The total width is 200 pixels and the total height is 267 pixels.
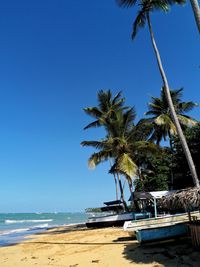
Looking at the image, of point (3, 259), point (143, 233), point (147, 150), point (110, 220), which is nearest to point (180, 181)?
point (147, 150)

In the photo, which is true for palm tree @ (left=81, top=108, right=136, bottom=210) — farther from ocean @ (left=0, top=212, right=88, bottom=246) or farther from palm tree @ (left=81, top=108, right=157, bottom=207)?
ocean @ (left=0, top=212, right=88, bottom=246)

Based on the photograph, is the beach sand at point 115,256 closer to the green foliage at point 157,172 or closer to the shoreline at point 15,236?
the shoreline at point 15,236

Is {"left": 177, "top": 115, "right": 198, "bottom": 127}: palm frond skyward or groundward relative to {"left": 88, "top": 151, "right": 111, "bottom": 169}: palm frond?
skyward

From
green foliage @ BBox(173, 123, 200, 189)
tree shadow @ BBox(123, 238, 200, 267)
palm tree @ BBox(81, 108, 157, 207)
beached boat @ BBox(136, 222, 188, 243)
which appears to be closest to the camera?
tree shadow @ BBox(123, 238, 200, 267)

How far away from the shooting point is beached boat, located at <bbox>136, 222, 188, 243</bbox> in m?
10.1

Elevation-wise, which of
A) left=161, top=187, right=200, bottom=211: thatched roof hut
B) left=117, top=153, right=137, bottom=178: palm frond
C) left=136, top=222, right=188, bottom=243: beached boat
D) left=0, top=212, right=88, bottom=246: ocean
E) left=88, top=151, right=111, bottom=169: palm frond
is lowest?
left=0, top=212, right=88, bottom=246: ocean

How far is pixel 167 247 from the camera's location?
9.76m

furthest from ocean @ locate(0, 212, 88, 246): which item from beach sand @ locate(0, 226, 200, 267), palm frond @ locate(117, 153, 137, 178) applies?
palm frond @ locate(117, 153, 137, 178)

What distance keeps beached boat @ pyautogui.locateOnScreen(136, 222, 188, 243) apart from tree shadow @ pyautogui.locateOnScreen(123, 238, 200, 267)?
0.23m

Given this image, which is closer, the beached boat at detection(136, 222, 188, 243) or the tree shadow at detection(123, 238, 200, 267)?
the tree shadow at detection(123, 238, 200, 267)

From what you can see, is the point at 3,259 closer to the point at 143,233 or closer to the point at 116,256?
the point at 116,256

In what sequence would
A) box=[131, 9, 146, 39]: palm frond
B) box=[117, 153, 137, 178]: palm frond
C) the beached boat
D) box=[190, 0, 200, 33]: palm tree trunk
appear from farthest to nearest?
box=[117, 153, 137, 178]: palm frond, box=[131, 9, 146, 39]: palm frond, the beached boat, box=[190, 0, 200, 33]: palm tree trunk

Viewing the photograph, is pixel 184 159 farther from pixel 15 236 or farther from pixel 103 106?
pixel 15 236

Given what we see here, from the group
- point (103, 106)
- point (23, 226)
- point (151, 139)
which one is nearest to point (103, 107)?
point (103, 106)
